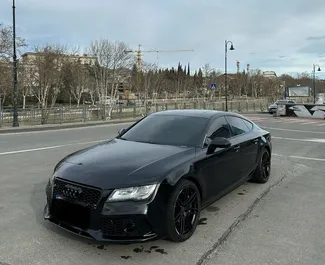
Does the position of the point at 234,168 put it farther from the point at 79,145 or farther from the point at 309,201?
the point at 79,145

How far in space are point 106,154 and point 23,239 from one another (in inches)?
53.5

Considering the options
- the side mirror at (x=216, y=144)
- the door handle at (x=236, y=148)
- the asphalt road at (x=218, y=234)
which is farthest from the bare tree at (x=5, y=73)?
the side mirror at (x=216, y=144)

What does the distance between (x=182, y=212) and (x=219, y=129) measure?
1834 millimetres

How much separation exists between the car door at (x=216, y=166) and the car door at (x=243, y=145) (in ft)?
0.69

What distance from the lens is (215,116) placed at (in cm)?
566

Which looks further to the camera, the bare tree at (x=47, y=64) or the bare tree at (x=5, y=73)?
the bare tree at (x=47, y=64)

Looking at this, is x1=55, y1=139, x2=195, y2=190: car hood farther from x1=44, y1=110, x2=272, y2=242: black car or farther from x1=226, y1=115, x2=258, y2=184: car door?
x1=226, y1=115, x2=258, y2=184: car door

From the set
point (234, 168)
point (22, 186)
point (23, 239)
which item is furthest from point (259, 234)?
point (22, 186)

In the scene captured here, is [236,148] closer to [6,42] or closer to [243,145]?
[243,145]

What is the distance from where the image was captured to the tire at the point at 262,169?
6.82 m

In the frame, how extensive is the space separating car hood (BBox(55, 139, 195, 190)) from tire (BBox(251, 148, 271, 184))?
2.54 m

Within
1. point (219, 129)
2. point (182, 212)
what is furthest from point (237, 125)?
point (182, 212)

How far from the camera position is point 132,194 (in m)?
3.68

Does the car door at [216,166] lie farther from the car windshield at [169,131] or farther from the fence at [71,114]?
the fence at [71,114]
